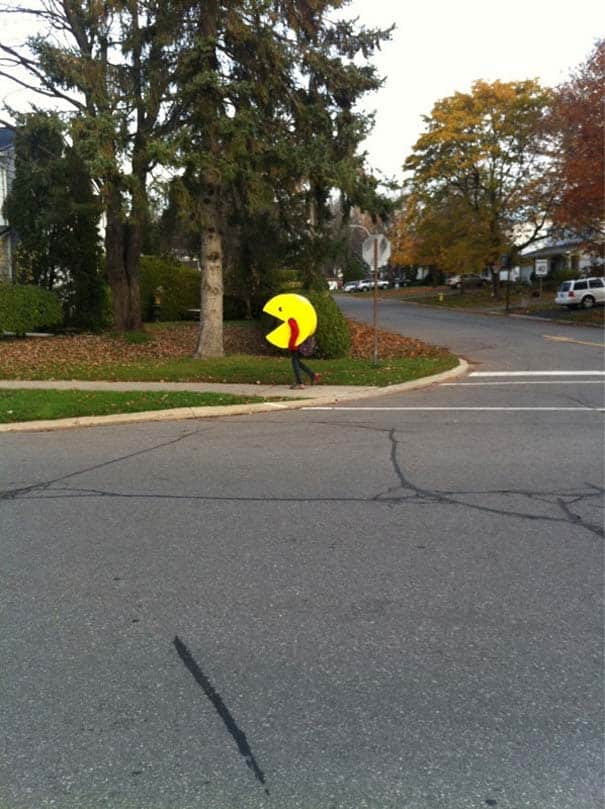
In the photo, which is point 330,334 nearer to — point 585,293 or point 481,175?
point 585,293

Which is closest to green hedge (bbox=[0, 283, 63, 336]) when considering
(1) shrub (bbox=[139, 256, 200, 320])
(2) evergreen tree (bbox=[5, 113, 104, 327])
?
(2) evergreen tree (bbox=[5, 113, 104, 327])

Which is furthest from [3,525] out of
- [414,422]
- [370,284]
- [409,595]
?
[370,284]

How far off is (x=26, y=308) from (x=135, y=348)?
12.2ft

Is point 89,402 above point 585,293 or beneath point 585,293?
beneath

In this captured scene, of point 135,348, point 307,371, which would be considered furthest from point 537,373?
point 135,348

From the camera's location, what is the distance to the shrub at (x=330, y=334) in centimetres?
1795

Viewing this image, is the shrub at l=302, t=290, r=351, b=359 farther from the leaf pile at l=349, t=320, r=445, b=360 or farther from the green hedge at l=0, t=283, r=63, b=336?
the green hedge at l=0, t=283, r=63, b=336

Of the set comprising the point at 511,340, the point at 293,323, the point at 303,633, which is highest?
the point at 293,323

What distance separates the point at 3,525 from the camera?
5.43 meters

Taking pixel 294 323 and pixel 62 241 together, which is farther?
pixel 62 241

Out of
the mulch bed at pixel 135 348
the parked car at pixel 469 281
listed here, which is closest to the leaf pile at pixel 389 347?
the mulch bed at pixel 135 348

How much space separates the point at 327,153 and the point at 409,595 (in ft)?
43.2

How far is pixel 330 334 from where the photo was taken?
1797 cm

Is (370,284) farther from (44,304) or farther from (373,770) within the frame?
(373,770)
